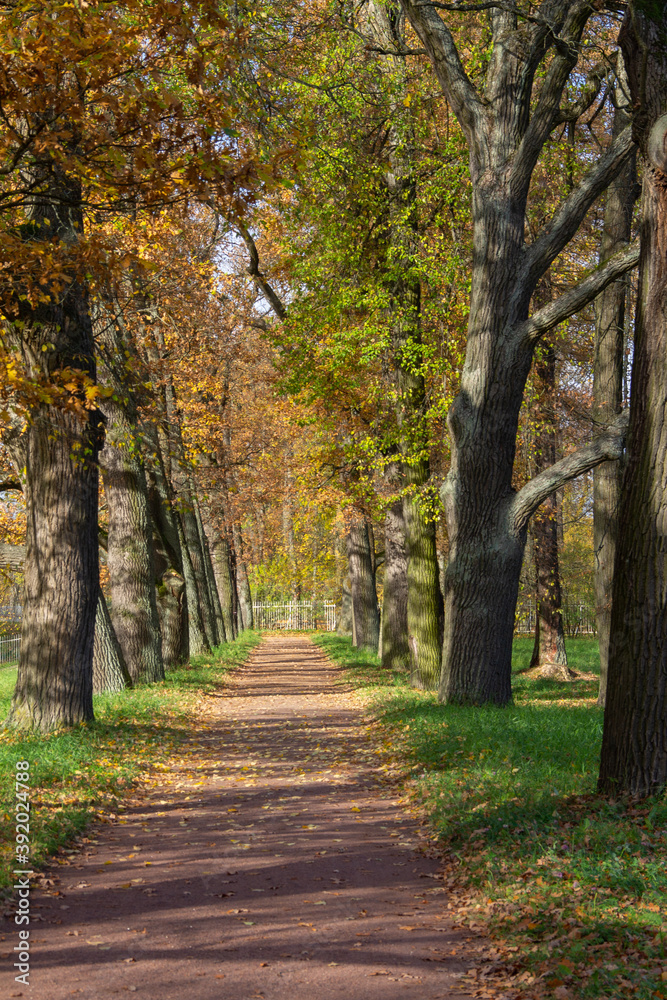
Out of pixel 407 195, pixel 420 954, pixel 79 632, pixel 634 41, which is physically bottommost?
pixel 420 954

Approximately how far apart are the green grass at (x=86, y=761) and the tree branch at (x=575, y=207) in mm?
7651

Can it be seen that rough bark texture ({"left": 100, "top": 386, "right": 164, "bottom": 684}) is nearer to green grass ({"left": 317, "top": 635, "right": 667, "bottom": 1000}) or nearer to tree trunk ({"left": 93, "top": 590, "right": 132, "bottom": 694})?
tree trunk ({"left": 93, "top": 590, "right": 132, "bottom": 694})

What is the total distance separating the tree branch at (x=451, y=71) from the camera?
11.9 metres

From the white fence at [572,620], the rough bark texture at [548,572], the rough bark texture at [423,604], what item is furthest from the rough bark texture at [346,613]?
the rough bark texture at [423,604]

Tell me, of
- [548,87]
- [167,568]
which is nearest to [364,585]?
[167,568]

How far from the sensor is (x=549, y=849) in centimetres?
591

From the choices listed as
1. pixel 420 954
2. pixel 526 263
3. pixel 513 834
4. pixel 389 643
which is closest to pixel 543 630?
pixel 389 643

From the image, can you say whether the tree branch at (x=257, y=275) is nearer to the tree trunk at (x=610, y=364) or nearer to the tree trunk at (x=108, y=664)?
the tree trunk at (x=610, y=364)

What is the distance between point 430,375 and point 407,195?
11.1 feet

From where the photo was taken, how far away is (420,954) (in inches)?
193

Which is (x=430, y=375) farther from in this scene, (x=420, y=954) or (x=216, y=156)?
(x=420, y=954)

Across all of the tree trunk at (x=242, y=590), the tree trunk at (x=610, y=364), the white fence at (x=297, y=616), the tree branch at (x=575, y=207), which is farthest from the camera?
the white fence at (x=297, y=616)

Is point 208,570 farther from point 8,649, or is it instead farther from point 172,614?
Result: point 8,649

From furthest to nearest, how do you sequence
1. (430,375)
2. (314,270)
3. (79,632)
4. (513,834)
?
(430,375) < (314,270) < (79,632) < (513,834)
